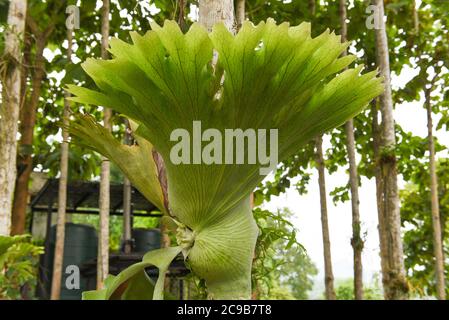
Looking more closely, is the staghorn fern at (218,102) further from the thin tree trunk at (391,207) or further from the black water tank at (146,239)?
the black water tank at (146,239)

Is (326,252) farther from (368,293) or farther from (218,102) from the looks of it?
(368,293)

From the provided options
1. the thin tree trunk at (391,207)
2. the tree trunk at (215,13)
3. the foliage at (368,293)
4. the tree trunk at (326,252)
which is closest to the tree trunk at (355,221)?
the tree trunk at (326,252)

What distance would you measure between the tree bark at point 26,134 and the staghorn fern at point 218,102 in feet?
19.7

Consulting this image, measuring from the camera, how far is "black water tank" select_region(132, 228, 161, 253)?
30.9 ft

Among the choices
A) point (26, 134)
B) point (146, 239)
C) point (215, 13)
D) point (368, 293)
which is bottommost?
point (368, 293)

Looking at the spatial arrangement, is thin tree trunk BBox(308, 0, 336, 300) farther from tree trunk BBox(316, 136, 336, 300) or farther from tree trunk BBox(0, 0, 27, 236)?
tree trunk BBox(0, 0, 27, 236)

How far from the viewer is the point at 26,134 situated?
23.6ft

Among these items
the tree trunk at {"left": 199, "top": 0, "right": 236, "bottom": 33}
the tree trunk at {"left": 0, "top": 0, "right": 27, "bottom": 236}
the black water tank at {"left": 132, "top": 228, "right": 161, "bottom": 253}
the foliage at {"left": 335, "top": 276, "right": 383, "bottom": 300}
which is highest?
the tree trunk at {"left": 0, "top": 0, "right": 27, "bottom": 236}

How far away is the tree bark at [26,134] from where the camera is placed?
22.9 feet

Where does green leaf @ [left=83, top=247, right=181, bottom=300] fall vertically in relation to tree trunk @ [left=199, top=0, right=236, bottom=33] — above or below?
below

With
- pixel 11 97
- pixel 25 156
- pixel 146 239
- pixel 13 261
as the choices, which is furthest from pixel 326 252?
pixel 146 239

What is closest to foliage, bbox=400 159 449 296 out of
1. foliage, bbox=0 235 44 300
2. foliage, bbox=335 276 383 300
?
foliage, bbox=335 276 383 300

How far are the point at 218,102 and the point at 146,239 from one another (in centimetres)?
851

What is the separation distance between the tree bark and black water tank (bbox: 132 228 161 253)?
2727mm
